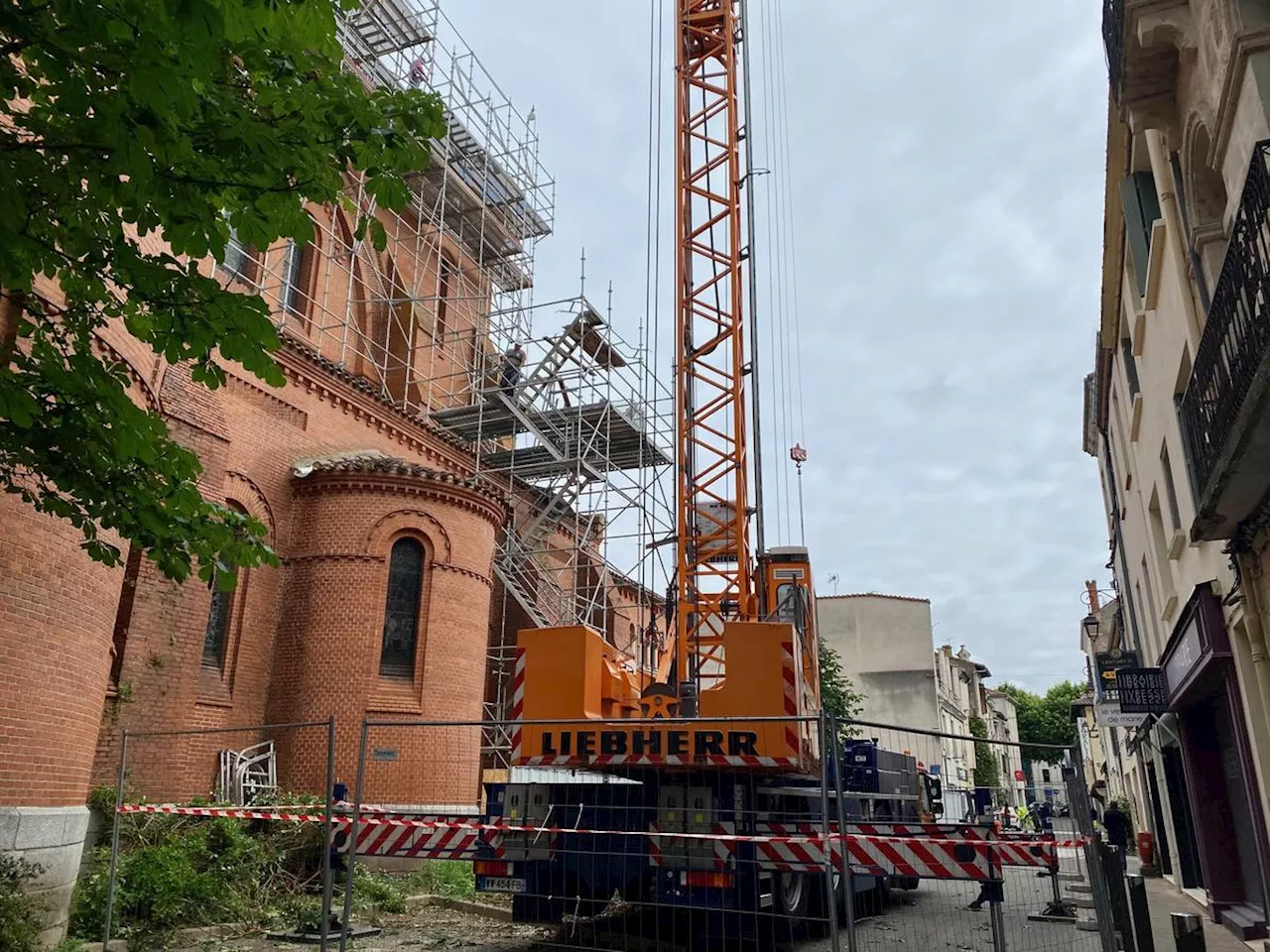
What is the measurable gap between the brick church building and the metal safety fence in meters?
1.07

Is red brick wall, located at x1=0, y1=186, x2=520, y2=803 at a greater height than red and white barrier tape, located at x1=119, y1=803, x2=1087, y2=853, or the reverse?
red brick wall, located at x1=0, y1=186, x2=520, y2=803

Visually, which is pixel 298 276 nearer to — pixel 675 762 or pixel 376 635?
pixel 376 635

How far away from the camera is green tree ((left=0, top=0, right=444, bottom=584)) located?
379 centimetres

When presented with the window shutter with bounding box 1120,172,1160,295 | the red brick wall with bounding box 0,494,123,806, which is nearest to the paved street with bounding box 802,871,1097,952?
the red brick wall with bounding box 0,494,123,806

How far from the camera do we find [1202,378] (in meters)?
7.99

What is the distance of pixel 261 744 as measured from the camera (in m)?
16.2

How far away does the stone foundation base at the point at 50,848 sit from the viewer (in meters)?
8.43

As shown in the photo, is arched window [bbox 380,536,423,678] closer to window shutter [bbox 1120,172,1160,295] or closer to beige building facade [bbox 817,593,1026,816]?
window shutter [bbox 1120,172,1160,295]

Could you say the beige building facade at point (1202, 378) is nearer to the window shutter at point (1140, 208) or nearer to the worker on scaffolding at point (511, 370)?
the window shutter at point (1140, 208)

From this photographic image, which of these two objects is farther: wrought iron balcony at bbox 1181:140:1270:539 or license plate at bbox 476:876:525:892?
license plate at bbox 476:876:525:892

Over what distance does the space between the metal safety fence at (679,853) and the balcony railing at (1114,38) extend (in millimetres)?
6362

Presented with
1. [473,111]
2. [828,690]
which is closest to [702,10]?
[473,111]

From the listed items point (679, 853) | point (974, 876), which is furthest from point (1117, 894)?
point (679, 853)

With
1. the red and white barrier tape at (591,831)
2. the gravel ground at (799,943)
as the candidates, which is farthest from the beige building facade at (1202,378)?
the red and white barrier tape at (591,831)
